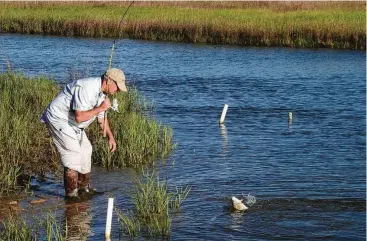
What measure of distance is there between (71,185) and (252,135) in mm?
5678

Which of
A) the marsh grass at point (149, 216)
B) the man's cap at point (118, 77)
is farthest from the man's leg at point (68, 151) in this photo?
the man's cap at point (118, 77)

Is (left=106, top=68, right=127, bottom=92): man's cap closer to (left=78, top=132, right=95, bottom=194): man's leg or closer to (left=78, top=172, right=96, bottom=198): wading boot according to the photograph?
(left=78, top=132, right=95, bottom=194): man's leg

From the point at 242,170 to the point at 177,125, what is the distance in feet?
12.5

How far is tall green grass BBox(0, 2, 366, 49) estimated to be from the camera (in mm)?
29219

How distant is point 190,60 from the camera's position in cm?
2597

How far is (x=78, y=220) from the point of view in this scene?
26.1ft

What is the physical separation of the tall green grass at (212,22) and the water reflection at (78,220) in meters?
20.8

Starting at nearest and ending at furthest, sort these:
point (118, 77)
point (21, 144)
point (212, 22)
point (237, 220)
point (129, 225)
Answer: point (129, 225), point (118, 77), point (237, 220), point (21, 144), point (212, 22)

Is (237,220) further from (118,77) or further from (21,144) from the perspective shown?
(21,144)

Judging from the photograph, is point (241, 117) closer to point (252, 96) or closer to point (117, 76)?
point (252, 96)

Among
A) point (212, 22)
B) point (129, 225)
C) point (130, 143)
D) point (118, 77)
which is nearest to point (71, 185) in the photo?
point (129, 225)

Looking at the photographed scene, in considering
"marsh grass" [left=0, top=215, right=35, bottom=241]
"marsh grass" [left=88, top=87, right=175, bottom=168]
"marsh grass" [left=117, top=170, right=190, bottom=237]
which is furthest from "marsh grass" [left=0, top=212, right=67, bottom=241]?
"marsh grass" [left=88, top=87, right=175, bottom=168]

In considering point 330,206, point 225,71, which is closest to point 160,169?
point 330,206

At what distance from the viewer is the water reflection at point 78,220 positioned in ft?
24.6
